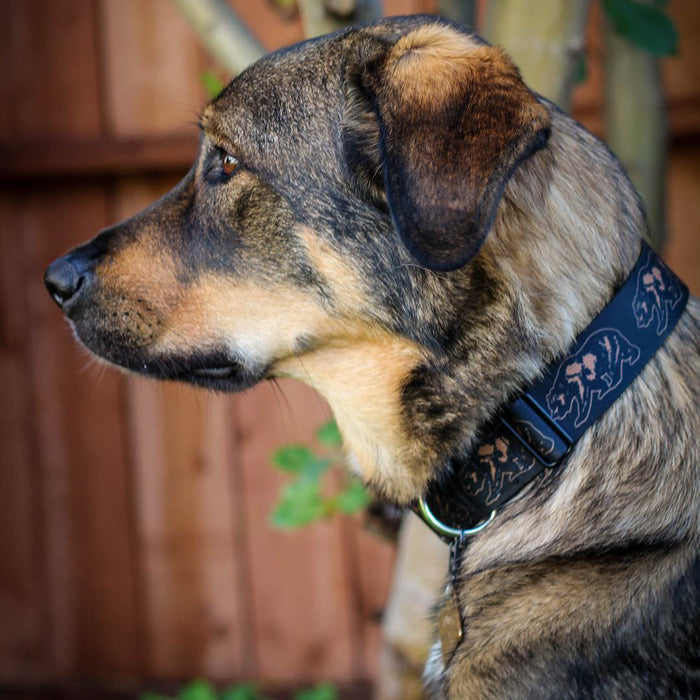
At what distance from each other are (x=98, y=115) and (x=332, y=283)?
7.67 feet

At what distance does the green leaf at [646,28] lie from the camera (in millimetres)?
2305

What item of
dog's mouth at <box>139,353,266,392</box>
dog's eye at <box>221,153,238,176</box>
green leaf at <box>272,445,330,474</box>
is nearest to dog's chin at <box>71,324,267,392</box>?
dog's mouth at <box>139,353,266,392</box>

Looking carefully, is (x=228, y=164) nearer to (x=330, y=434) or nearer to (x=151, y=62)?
(x=330, y=434)

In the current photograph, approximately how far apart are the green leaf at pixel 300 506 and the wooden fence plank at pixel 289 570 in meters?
1.07

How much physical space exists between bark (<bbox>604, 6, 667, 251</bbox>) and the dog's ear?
4.09 ft

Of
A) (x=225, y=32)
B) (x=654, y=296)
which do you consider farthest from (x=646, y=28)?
(x=225, y=32)

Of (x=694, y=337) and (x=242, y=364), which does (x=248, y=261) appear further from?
(x=694, y=337)

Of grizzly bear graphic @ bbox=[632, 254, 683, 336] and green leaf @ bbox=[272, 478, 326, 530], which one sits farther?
green leaf @ bbox=[272, 478, 326, 530]

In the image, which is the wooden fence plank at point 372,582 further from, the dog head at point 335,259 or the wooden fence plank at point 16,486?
the dog head at point 335,259

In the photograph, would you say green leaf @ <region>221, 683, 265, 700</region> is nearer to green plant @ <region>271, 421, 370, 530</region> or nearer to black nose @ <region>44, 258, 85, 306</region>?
green plant @ <region>271, 421, 370, 530</region>

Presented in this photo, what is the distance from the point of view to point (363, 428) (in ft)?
6.82

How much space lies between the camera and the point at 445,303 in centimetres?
178

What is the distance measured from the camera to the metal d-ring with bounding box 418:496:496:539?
184cm

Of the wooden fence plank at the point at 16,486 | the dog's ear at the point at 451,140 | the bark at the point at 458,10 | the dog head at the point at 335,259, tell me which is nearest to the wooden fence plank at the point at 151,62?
the wooden fence plank at the point at 16,486
